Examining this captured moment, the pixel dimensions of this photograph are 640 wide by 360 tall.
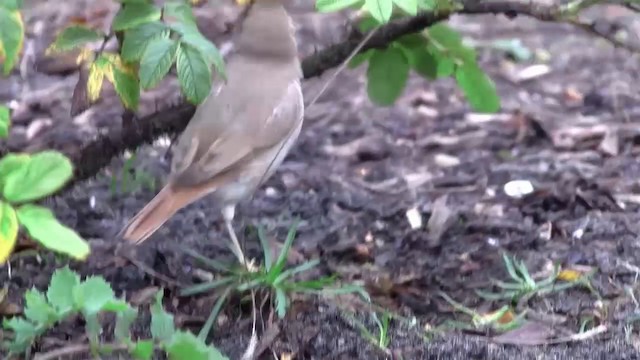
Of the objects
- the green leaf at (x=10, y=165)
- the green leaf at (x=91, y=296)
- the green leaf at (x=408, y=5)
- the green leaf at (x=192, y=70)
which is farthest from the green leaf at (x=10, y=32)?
the green leaf at (x=408, y=5)

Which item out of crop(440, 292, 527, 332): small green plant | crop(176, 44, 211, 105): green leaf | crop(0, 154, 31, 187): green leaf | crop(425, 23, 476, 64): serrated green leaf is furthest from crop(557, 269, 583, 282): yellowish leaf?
crop(0, 154, 31, 187): green leaf

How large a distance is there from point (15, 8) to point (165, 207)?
2.73 feet

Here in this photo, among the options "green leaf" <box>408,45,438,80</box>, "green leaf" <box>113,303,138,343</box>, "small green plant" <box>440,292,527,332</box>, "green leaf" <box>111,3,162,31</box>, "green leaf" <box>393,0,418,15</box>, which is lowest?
"small green plant" <box>440,292,527,332</box>

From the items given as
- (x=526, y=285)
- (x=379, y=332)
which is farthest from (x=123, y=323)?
(x=526, y=285)

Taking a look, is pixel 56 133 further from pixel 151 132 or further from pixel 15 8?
pixel 15 8

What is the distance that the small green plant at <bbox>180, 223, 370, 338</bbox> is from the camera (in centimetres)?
245

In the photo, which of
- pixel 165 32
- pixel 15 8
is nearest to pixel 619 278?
pixel 165 32

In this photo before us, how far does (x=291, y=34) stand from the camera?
2850mm

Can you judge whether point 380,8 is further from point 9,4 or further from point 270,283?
point 270,283

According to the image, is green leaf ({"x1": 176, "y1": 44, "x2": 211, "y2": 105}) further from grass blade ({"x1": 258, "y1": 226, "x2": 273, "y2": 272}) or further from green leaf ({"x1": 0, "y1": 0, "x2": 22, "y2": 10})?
grass blade ({"x1": 258, "y1": 226, "x2": 273, "y2": 272})

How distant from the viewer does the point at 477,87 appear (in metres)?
2.91

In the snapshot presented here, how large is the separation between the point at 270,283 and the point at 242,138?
1.37 ft

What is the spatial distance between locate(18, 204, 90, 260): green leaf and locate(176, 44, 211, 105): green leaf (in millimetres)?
417

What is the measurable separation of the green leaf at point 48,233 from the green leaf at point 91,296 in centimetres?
11
